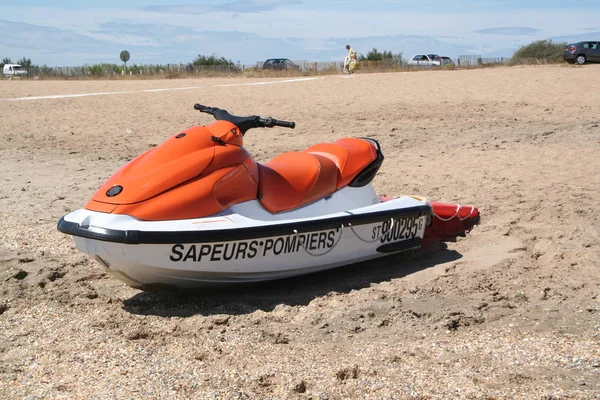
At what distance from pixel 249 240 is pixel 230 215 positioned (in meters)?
0.20

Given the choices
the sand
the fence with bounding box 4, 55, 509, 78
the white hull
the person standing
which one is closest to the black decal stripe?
the white hull

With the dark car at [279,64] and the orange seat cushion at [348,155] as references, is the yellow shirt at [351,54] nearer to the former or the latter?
the dark car at [279,64]

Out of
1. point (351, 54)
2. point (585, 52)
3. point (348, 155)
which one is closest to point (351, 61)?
point (351, 54)

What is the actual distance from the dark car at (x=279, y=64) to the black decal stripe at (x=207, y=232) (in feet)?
104

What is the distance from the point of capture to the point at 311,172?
18.1 ft

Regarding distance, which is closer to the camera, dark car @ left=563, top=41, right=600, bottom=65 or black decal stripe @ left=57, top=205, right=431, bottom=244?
black decal stripe @ left=57, top=205, right=431, bottom=244

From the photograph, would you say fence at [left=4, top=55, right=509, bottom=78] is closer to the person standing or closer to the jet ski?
the person standing

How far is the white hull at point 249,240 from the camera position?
15.0 ft

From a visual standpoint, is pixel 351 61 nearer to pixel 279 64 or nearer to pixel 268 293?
pixel 279 64

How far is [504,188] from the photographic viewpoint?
26.2 ft

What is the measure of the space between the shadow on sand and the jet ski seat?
598 millimetres

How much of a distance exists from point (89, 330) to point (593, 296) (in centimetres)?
320

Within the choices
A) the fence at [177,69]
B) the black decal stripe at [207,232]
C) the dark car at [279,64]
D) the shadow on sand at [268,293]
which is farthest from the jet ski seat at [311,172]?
the dark car at [279,64]

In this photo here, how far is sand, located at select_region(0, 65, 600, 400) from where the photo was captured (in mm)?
3877
